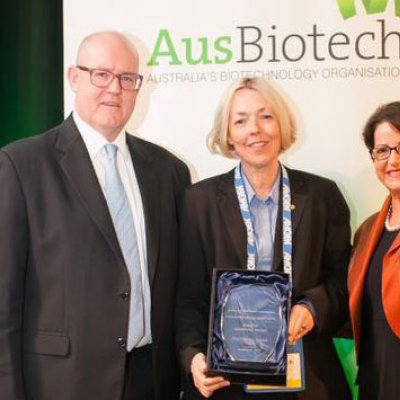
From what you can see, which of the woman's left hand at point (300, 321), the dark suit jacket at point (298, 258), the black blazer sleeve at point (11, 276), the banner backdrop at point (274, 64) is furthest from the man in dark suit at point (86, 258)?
the banner backdrop at point (274, 64)

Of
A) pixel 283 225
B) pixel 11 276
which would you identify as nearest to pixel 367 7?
pixel 283 225

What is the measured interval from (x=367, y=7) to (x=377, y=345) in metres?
1.83

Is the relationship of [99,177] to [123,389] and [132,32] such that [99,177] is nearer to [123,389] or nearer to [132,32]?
[123,389]

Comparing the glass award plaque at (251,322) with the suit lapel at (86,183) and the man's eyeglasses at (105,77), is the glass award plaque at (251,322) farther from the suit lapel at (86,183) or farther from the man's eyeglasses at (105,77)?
the man's eyeglasses at (105,77)

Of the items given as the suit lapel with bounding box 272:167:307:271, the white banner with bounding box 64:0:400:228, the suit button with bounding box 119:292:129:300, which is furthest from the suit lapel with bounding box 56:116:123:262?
the white banner with bounding box 64:0:400:228

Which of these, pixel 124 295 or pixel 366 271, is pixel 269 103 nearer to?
pixel 366 271

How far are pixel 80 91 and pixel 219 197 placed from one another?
2.52ft

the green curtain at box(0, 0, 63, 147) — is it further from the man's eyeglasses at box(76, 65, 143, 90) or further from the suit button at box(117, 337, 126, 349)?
the suit button at box(117, 337, 126, 349)

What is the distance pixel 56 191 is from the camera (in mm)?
2479

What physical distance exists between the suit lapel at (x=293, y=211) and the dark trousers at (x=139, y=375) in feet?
2.24

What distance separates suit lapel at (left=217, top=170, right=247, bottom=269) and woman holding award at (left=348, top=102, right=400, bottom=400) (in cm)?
49

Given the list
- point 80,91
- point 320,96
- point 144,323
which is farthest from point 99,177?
point 320,96

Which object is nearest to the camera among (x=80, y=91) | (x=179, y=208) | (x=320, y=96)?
(x=80, y=91)

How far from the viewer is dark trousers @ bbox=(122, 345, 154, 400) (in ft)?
8.62
